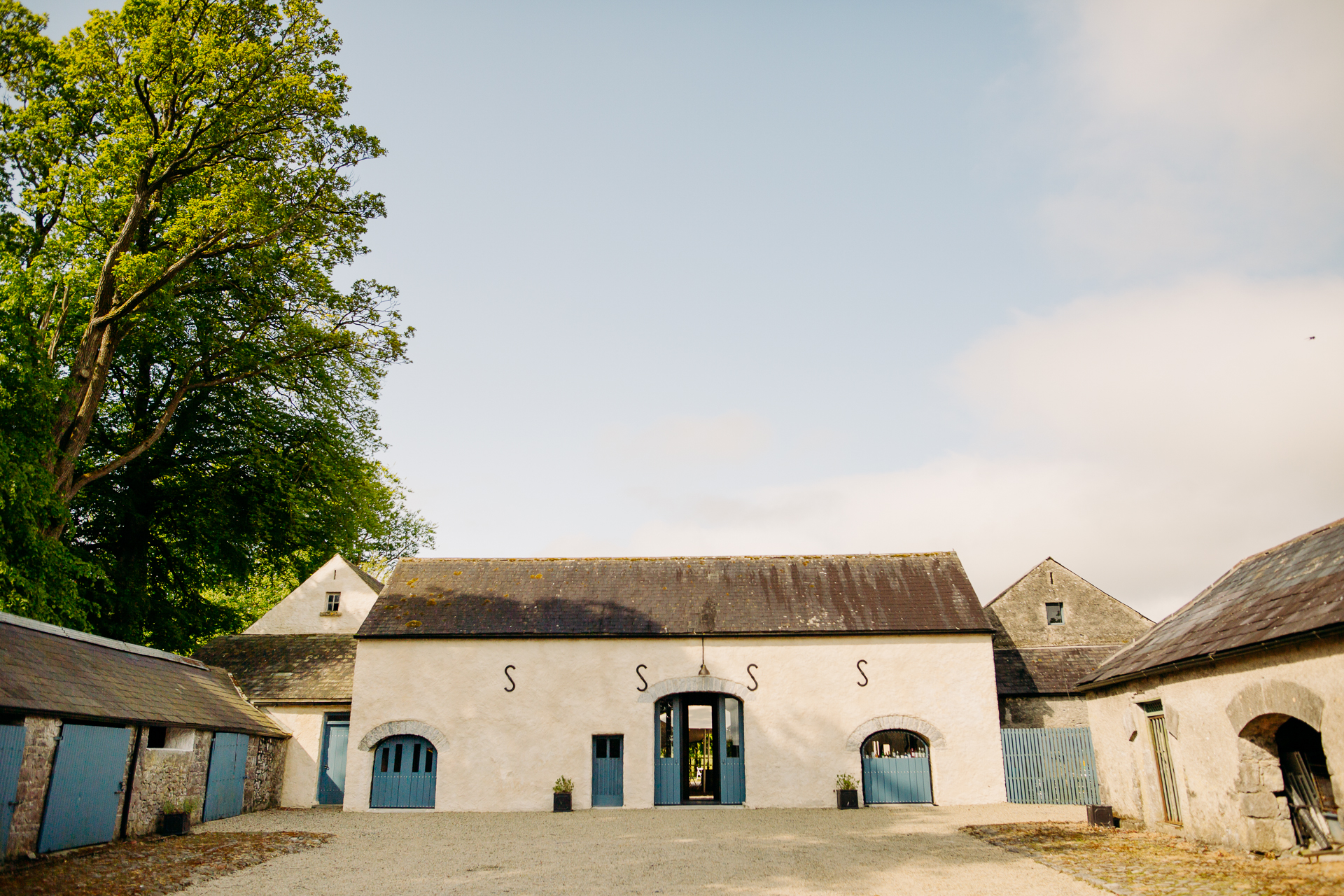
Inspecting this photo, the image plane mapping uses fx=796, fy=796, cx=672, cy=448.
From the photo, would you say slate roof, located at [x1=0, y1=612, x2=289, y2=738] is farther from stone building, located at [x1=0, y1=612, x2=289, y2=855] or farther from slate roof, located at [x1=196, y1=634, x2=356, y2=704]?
slate roof, located at [x1=196, y1=634, x2=356, y2=704]

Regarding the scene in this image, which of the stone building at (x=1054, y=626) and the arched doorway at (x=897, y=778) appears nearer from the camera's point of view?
the arched doorway at (x=897, y=778)

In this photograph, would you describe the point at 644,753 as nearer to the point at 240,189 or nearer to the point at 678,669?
the point at 678,669

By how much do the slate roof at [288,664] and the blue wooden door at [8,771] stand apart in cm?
854

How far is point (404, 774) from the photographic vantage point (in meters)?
17.2

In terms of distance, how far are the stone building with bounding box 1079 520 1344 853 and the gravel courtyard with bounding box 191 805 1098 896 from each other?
244cm

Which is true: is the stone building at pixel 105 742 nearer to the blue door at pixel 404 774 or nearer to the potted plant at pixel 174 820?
the potted plant at pixel 174 820

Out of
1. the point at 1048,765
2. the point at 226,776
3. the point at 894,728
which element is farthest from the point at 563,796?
the point at 1048,765

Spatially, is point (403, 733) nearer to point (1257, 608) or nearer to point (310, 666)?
point (310, 666)

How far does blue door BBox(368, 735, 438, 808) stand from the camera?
1705 centimetres

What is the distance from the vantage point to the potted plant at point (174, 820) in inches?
496

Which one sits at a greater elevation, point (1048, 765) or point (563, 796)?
point (1048, 765)

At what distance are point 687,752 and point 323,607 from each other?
10144 millimetres

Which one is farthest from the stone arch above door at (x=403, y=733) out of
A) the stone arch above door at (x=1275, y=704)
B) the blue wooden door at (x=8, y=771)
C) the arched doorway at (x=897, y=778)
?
the stone arch above door at (x=1275, y=704)

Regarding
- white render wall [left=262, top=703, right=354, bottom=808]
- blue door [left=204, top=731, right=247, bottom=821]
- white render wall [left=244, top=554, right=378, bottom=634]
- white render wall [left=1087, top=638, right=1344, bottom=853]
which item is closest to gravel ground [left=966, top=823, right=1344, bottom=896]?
white render wall [left=1087, top=638, right=1344, bottom=853]
